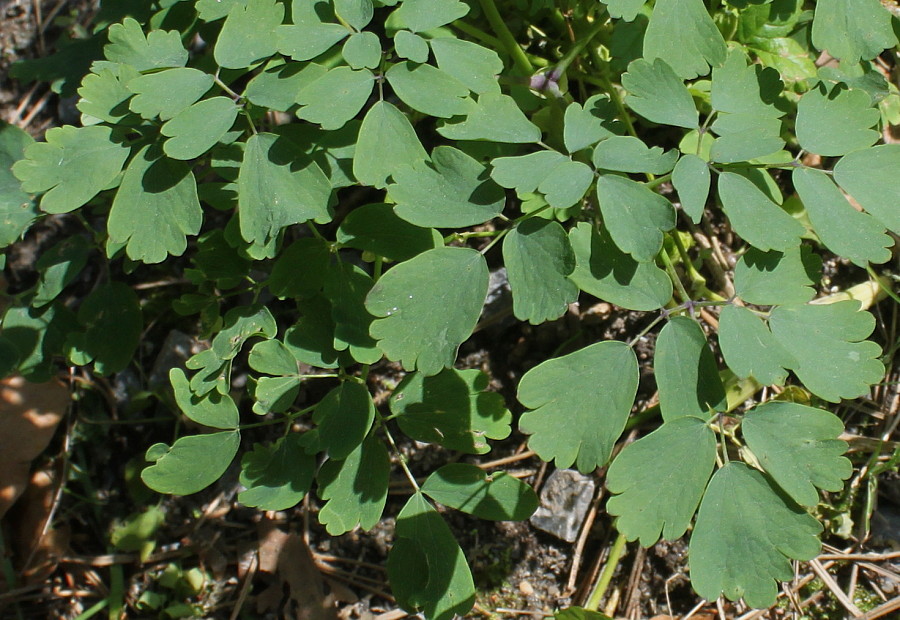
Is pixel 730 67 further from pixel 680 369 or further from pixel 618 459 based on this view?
pixel 618 459

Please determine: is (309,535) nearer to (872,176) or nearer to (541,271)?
(541,271)

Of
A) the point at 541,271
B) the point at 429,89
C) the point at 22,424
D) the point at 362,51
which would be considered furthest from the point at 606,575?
the point at 22,424

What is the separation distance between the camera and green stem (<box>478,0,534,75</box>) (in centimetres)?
169

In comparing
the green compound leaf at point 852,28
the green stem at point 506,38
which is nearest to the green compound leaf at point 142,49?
the green stem at point 506,38

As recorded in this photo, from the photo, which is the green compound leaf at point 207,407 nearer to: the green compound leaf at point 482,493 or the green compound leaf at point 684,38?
the green compound leaf at point 482,493

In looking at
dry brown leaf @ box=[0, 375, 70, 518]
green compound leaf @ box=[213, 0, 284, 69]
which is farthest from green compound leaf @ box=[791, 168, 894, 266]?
dry brown leaf @ box=[0, 375, 70, 518]

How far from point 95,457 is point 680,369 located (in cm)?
184

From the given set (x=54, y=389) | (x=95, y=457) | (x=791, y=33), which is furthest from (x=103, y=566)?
(x=791, y=33)

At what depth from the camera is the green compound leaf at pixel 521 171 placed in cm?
131

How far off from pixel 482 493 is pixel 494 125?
2.48ft

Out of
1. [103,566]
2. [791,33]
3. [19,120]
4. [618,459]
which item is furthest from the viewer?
[19,120]

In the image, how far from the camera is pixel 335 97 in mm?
1360

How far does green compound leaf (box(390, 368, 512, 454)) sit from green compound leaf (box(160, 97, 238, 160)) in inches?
24.8

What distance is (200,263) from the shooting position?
1.58 m
